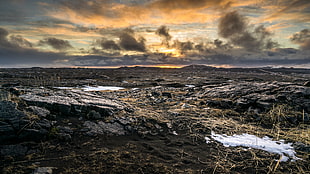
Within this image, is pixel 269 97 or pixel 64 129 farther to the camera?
pixel 269 97

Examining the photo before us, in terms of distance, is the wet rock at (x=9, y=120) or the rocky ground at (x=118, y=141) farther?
the wet rock at (x=9, y=120)

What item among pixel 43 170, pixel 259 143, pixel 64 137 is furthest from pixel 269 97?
pixel 43 170

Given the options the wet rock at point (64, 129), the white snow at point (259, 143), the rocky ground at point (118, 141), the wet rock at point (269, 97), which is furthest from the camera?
the wet rock at point (269, 97)

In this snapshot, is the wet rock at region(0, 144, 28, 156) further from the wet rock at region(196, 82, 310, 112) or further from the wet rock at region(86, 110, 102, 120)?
the wet rock at region(196, 82, 310, 112)

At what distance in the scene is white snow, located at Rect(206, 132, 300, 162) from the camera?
592 centimetres

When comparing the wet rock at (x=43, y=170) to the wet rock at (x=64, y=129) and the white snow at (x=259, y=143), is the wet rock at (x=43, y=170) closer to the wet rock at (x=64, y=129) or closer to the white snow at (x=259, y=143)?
the wet rock at (x=64, y=129)

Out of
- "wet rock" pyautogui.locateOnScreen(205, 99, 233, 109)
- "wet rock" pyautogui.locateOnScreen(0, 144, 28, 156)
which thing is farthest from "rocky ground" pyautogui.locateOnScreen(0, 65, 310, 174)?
"wet rock" pyautogui.locateOnScreen(205, 99, 233, 109)

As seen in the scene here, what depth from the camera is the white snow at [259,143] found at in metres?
5.92

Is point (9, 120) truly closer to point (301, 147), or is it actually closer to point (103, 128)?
point (103, 128)

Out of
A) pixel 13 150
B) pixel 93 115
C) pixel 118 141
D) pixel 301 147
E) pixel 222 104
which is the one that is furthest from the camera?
pixel 222 104

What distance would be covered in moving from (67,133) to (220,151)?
590 centimetres

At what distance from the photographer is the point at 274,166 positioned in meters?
5.05

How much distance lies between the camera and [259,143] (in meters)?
6.62

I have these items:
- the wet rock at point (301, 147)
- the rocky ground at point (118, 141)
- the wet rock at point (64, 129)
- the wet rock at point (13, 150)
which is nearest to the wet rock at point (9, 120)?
the rocky ground at point (118, 141)
